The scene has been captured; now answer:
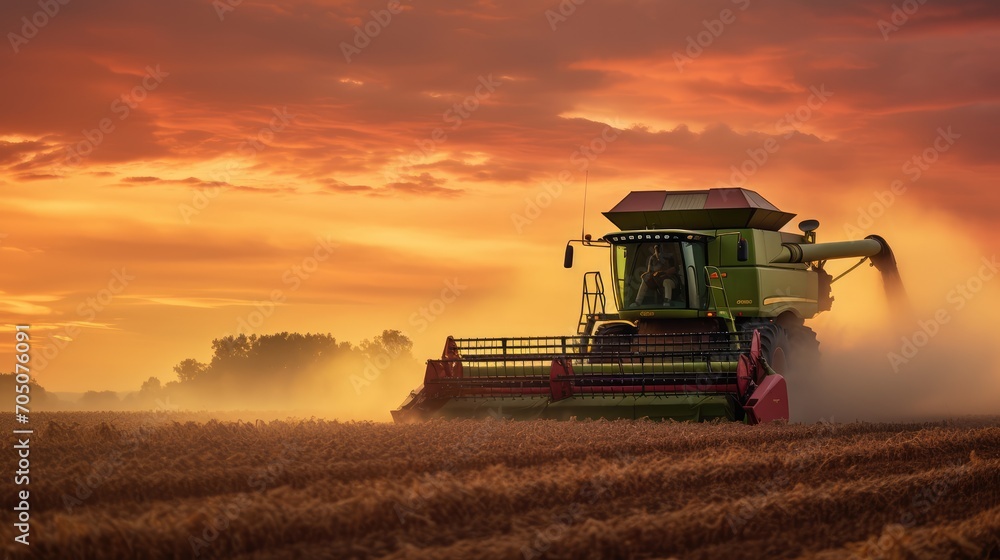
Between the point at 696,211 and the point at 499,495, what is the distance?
1078cm

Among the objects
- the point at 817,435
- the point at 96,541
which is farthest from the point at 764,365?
the point at 96,541

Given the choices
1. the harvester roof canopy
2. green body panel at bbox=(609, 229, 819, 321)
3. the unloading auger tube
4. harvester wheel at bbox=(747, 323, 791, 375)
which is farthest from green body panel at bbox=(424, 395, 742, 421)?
the unloading auger tube

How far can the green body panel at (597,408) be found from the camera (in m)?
12.3

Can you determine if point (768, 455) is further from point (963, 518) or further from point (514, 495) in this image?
point (514, 495)

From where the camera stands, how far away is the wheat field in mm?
5344

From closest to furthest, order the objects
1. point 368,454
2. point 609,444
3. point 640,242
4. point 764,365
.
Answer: point 368,454, point 609,444, point 764,365, point 640,242

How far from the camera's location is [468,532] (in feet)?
18.6

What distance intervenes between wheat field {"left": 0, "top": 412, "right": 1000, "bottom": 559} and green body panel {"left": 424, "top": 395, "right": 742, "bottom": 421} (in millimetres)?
2126

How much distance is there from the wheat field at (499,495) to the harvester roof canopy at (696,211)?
260 inches

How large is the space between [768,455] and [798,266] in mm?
9804

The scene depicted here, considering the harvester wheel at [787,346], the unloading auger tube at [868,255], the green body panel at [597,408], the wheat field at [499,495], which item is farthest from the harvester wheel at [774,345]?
the wheat field at [499,495]

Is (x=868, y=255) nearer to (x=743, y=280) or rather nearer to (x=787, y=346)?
(x=787, y=346)

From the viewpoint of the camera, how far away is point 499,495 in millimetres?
6324

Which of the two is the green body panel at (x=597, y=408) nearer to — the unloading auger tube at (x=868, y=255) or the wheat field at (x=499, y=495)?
the wheat field at (x=499, y=495)
